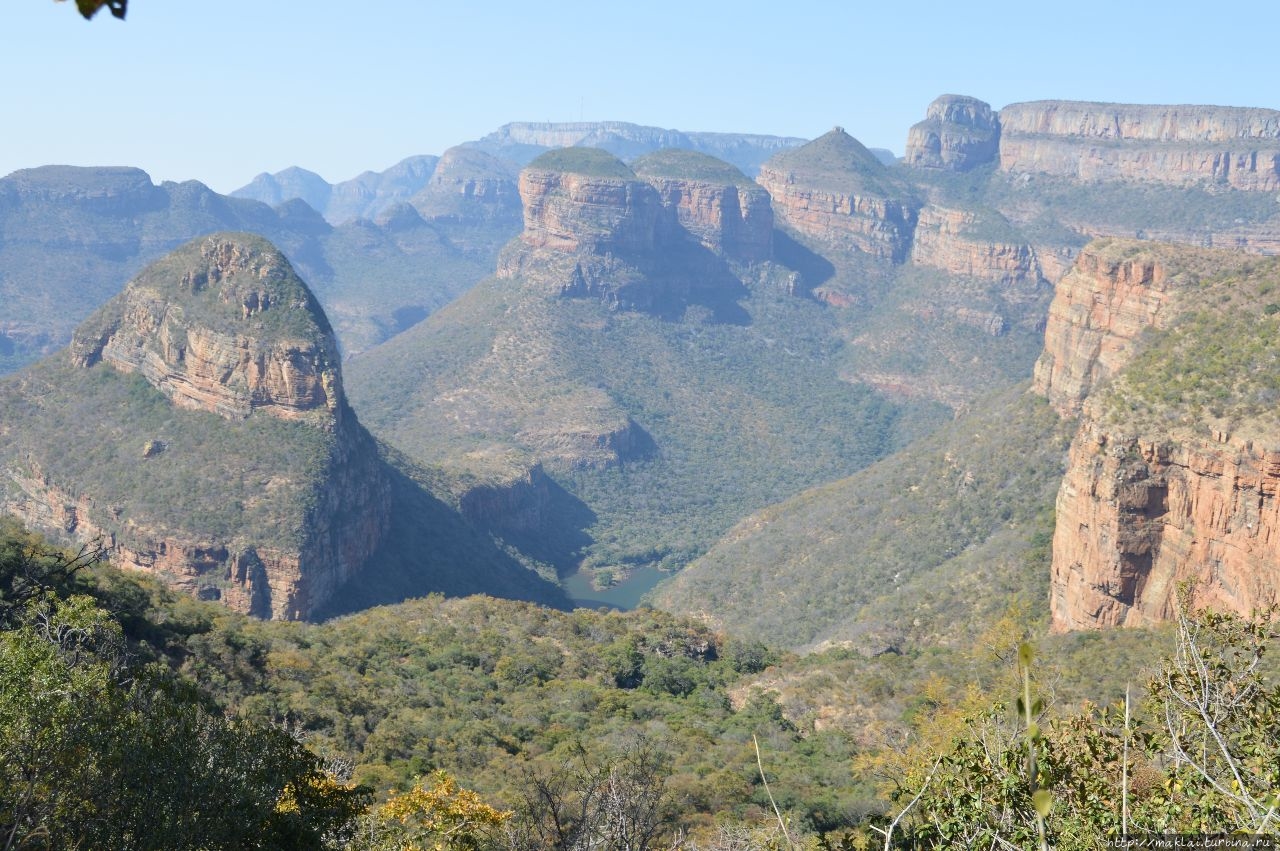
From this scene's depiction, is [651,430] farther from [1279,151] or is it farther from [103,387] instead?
[1279,151]

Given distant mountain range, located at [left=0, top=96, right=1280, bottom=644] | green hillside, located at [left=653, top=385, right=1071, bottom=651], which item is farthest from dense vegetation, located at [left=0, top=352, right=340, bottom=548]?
green hillside, located at [left=653, top=385, right=1071, bottom=651]

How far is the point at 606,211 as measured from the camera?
18900 cm

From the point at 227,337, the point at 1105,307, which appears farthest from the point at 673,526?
the point at 1105,307

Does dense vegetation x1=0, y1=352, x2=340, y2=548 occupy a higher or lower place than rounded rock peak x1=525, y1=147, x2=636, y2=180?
lower

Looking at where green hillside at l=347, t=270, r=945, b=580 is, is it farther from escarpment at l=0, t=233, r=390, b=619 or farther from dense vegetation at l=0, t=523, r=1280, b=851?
dense vegetation at l=0, t=523, r=1280, b=851

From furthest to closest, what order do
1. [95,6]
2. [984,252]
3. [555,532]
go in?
[984,252] < [555,532] < [95,6]

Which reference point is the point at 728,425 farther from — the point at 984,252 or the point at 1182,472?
the point at 1182,472

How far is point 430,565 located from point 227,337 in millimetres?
26266

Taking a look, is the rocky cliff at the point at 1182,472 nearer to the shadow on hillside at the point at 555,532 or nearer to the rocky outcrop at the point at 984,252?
the shadow on hillside at the point at 555,532

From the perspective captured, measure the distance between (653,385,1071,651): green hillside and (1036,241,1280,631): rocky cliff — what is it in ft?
26.6

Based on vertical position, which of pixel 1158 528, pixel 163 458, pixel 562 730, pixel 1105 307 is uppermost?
A: pixel 1105 307

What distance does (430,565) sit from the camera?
95.1m

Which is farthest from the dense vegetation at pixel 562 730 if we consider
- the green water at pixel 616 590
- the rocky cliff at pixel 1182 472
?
the green water at pixel 616 590

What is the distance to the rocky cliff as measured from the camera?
1738 inches
